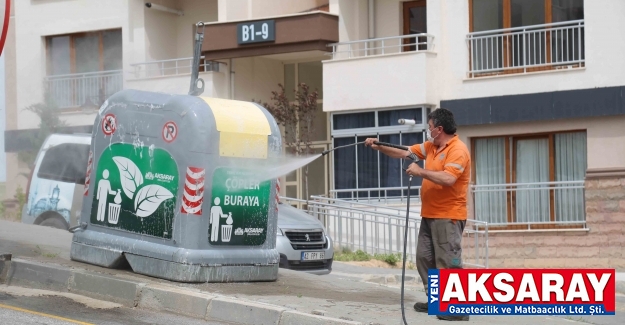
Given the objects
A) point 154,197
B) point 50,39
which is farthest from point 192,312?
point 50,39

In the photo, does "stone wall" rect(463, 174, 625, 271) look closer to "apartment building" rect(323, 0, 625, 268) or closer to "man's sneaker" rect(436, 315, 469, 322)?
"apartment building" rect(323, 0, 625, 268)

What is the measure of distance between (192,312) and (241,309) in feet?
1.83

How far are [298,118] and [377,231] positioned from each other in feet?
15.5

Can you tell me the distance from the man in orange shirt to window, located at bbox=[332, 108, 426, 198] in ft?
41.5

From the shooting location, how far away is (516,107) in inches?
830

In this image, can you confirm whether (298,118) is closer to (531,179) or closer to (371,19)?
(371,19)

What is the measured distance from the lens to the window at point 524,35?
21141 mm

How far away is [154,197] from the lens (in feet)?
34.1

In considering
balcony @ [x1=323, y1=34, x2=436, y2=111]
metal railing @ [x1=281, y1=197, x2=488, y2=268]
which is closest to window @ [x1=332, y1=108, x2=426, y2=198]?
balcony @ [x1=323, y1=34, x2=436, y2=111]

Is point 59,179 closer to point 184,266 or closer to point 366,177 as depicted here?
point 184,266

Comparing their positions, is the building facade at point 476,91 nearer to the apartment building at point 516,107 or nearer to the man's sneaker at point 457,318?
the apartment building at point 516,107

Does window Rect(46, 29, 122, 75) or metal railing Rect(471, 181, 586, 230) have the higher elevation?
window Rect(46, 29, 122, 75)

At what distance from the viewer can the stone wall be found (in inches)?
784

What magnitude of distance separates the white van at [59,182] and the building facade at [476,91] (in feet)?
26.6
